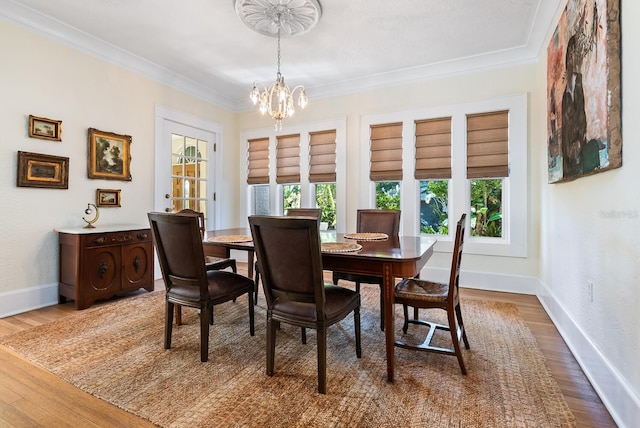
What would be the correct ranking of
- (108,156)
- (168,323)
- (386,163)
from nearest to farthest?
(168,323)
(108,156)
(386,163)

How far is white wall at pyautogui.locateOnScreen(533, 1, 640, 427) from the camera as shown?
4.68 feet

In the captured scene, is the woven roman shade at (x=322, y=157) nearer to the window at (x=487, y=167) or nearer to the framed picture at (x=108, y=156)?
the window at (x=487, y=167)

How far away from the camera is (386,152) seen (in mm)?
4316

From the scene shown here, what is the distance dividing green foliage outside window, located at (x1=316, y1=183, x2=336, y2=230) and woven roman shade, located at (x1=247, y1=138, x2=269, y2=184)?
0.95m

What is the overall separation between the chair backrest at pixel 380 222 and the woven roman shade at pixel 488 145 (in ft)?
4.57

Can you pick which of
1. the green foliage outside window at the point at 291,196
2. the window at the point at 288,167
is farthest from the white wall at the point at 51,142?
the green foliage outside window at the point at 291,196

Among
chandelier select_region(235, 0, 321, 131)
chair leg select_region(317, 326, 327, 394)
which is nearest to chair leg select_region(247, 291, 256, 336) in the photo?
chair leg select_region(317, 326, 327, 394)

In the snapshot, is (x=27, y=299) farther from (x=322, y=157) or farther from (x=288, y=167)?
(x=322, y=157)

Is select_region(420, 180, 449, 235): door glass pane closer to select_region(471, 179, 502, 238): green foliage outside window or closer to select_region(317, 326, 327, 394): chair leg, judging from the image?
select_region(471, 179, 502, 238): green foliage outside window

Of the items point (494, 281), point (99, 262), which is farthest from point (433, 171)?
point (99, 262)

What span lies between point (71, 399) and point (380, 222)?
2.57 m

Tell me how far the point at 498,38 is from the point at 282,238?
3.26 metres

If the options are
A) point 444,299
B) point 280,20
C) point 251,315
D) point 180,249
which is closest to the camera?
point 444,299

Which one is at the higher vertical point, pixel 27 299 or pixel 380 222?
pixel 380 222
